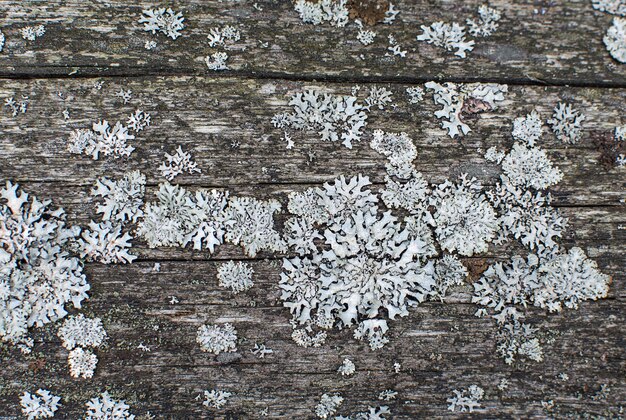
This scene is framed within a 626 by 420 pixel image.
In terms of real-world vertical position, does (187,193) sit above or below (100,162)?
below

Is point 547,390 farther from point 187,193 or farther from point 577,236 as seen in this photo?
point 187,193

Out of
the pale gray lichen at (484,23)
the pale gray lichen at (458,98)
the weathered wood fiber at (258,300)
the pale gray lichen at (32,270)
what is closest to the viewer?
the pale gray lichen at (32,270)

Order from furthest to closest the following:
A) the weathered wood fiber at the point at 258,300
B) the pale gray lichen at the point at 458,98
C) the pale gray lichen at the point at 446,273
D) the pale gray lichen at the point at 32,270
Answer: the pale gray lichen at the point at 458,98 < the pale gray lichen at the point at 446,273 < the weathered wood fiber at the point at 258,300 < the pale gray lichen at the point at 32,270

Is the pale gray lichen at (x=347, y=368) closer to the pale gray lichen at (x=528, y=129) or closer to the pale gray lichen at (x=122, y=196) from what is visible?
the pale gray lichen at (x=122, y=196)

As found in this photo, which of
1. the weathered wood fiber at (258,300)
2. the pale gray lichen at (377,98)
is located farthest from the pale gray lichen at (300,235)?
the pale gray lichen at (377,98)

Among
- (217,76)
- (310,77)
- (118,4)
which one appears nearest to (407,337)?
(310,77)
